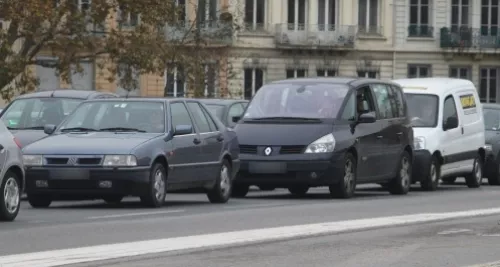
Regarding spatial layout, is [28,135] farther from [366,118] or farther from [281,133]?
[366,118]

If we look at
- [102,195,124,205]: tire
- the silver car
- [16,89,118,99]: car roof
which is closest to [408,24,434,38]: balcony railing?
[16,89,118,99]: car roof

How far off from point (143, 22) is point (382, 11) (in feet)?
108

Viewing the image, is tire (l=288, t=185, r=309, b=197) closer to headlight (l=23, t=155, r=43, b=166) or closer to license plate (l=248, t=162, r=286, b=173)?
license plate (l=248, t=162, r=286, b=173)

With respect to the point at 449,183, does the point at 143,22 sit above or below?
above

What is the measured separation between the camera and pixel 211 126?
22.0 meters

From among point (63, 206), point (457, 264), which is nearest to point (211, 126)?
point (63, 206)

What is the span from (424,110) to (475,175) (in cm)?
225

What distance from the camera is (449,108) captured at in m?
28.5

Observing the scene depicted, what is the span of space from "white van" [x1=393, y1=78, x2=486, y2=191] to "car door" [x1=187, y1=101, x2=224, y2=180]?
241 inches

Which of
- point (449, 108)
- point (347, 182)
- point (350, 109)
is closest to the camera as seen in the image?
point (347, 182)

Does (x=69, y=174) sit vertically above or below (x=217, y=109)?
below

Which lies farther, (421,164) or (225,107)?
(225,107)

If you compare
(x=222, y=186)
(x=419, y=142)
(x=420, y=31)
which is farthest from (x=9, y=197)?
(x=420, y=31)

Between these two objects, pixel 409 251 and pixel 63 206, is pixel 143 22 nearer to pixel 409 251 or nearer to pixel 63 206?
pixel 63 206
